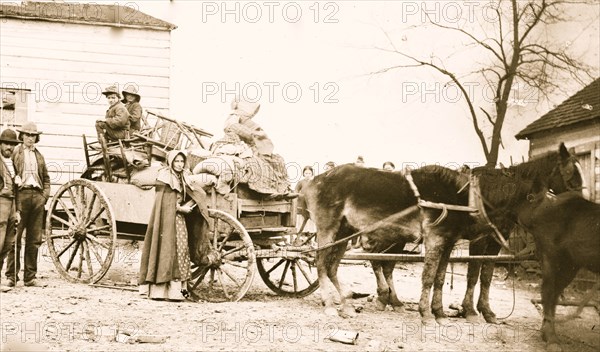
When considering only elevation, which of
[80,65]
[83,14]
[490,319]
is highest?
[83,14]

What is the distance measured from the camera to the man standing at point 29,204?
1048 centimetres

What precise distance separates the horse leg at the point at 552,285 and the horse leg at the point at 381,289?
281 cm

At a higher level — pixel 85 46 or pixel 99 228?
pixel 85 46

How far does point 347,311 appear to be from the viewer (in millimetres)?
9391

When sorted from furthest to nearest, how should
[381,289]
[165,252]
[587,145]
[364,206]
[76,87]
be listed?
[76,87] → [587,145] → [381,289] → [364,206] → [165,252]

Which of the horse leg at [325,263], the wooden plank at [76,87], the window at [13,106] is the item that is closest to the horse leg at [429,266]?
the horse leg at [325,263]

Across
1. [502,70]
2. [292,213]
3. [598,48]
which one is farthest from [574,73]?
[292,213]

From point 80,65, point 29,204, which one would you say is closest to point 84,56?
point 80,65

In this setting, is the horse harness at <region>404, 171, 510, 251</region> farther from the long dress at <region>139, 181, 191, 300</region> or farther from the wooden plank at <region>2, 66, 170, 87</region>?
the wooden plank at <region>2, 66, 170, 87</region>

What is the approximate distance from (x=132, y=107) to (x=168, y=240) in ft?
9.58

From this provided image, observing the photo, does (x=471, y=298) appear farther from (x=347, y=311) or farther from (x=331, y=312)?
(x=331, y=312)

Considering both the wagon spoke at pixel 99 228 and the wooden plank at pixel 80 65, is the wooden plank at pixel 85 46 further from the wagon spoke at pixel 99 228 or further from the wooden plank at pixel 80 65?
the wagon spoke at pixel 99 228

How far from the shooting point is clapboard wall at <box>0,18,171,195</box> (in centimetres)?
1580

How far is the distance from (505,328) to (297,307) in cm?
263
